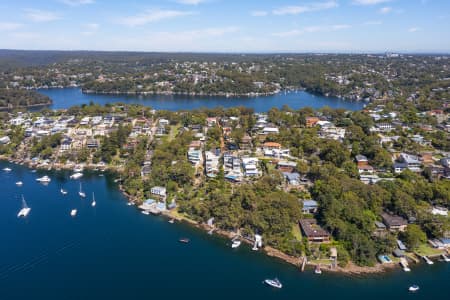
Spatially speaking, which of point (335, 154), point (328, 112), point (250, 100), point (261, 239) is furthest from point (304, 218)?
point (250, 100)

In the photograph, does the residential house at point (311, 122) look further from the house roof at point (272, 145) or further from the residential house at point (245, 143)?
the residential house at point (245, 143)

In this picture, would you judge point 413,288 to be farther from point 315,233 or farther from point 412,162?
point 412,162

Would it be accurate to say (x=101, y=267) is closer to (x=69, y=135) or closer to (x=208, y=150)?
(x=208, y=150)

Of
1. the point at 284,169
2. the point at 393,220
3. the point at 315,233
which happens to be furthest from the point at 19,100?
the point at 393,220

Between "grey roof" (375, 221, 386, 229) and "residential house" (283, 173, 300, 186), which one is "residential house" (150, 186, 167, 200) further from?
"grey roof" (375, 221, 386, 229)

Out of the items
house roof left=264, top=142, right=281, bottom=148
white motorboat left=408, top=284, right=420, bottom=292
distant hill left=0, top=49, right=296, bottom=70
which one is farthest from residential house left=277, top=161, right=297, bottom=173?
distant hill left=0, top=49, right=296, bottom=70

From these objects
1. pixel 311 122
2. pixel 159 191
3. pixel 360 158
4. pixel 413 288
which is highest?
pixel 311 122
